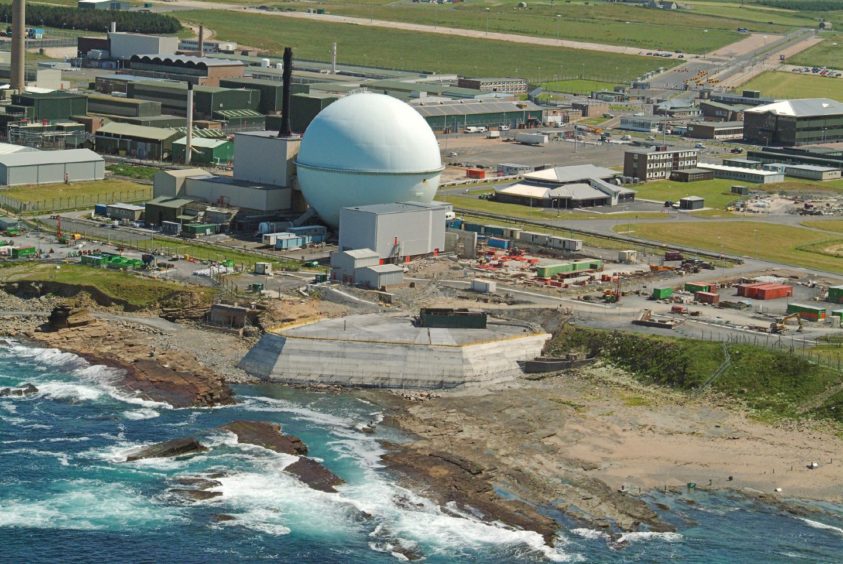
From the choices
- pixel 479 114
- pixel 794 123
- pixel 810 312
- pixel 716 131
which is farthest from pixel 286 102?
pixel 716 131

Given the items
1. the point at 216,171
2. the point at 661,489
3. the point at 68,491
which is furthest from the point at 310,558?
the point at 216,171

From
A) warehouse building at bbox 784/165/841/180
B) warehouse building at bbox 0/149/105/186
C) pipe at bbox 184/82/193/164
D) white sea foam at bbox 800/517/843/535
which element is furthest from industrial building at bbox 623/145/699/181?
white sea foam at bbox 800/517/843/535

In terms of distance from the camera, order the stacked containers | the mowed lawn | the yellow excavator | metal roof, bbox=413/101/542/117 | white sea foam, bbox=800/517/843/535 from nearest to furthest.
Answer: white sea foam, bbox=800/517/843/535
the yellow excavator
the stacked containers
the mowed lawn
metal roof, bbox=413/101/542/117

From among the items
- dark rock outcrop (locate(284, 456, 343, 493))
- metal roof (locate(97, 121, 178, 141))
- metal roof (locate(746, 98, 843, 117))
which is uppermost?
metal roof (locate(746, 98, 843, 117))

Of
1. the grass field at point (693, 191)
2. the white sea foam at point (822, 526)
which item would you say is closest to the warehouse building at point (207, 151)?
the grass field at point (693, 191)

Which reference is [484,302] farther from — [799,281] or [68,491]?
[68,491]

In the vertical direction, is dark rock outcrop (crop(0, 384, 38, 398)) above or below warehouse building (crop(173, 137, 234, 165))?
below

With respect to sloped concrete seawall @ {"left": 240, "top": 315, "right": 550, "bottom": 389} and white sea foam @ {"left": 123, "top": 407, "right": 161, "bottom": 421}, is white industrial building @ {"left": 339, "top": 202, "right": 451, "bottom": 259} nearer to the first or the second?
sloped concrete seawall @ {"left": 240, "top": 315, "right": 550, "bottom": 389}
